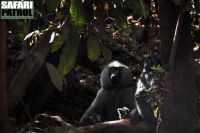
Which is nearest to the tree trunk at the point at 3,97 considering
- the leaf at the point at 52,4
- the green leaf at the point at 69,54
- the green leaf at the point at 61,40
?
the leaf at the point at 52,4

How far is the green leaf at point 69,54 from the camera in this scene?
6.21 feet

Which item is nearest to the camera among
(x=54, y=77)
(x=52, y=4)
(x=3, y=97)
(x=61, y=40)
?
(x=3, y=97)

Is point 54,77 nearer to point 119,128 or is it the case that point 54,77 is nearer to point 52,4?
point 52,4

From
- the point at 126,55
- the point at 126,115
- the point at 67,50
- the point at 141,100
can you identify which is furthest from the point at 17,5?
the point at 126,55

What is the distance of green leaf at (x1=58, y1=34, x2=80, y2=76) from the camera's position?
1893 millimetres

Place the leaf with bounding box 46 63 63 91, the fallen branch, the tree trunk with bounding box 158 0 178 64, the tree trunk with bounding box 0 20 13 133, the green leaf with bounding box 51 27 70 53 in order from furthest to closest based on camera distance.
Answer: the fallen branch → the tree trunk with bounding box 158 0 178 64 → the green leaf with bounding box 51 27 70 53 → the leaf with bounding box 46 63 63 91 → the tree trunk with bounding box 0 20 13 133

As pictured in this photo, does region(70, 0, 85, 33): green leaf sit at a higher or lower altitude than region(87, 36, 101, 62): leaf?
higher

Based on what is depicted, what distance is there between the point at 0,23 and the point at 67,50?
0.71m

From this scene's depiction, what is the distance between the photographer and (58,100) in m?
7.89

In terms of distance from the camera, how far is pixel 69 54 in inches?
74.6

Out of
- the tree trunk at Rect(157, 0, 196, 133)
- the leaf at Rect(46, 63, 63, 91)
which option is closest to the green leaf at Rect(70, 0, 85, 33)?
the leaf at Rect(46, 63, 63, 91)

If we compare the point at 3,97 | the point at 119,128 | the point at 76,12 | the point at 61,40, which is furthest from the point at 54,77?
the point at 119,128

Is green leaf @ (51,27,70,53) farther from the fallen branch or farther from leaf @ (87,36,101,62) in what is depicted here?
the fallen branch

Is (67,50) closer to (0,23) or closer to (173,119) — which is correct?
(0,23)
